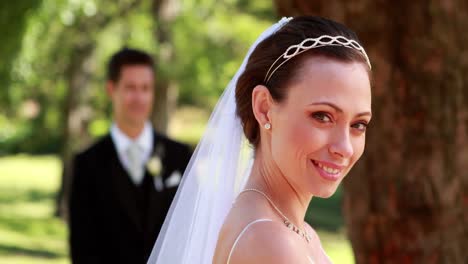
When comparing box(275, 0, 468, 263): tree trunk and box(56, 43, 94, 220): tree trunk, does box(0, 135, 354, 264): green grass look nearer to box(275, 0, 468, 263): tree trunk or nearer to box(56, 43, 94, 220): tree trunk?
box(56, 43, 94, 220): tree trunk

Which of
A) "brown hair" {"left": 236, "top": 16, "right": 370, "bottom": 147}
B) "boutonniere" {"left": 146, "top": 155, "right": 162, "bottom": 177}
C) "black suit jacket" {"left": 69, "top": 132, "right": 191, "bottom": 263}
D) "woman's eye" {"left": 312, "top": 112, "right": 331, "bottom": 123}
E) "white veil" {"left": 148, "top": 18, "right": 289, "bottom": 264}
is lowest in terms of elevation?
"black suit jacket" {"left": 69, "top": 132, "right": 191, "bottom": 263}

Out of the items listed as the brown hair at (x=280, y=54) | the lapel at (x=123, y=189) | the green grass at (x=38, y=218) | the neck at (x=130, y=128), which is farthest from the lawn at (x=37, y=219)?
the brown hair at (x=280, y=54)

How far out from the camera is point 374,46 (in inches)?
253

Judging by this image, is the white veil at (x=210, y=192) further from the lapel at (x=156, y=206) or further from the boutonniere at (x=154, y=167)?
the boutonniere at (x=154, y=167)

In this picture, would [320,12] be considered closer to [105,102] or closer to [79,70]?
[79,70]

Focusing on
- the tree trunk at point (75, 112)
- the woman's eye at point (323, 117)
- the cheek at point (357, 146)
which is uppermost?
the woman's eye at point (323, 117)

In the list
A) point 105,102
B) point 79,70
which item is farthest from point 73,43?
point 105,102

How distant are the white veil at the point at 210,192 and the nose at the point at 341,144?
528 millimetres

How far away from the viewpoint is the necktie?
6289 mm

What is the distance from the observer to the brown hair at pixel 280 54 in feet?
8.59

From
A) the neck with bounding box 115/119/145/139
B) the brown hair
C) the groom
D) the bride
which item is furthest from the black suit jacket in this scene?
the brown hair

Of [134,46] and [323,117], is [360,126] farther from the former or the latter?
[134,46]

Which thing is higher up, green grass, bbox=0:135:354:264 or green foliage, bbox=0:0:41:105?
green foliage, bbox=0:0:41:105

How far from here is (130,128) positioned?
6.52 metres
